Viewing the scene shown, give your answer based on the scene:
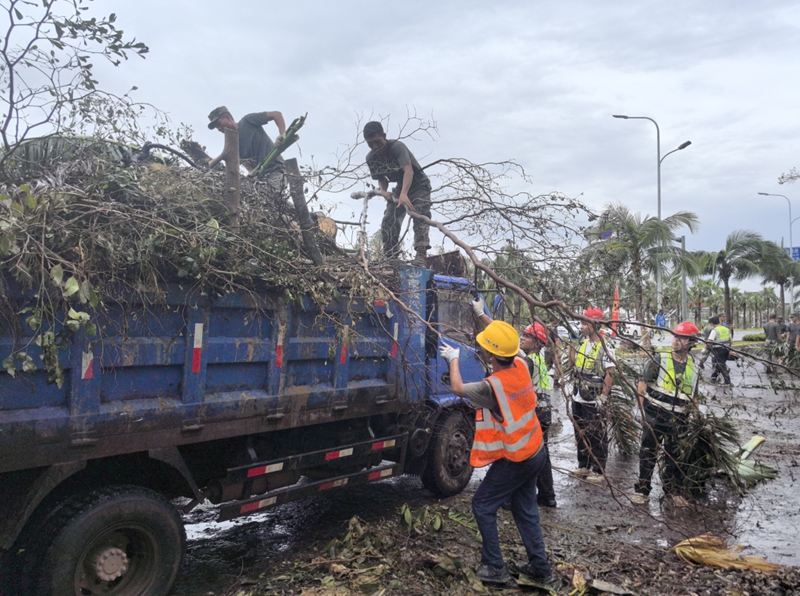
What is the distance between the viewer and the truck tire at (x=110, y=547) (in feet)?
10.2

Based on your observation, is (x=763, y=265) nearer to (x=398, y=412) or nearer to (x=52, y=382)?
(x=398, y=412)

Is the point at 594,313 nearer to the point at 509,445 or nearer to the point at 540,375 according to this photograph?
the point at 540,375

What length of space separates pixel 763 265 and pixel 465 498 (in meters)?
27.7

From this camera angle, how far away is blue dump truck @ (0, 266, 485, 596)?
3092 millimetres

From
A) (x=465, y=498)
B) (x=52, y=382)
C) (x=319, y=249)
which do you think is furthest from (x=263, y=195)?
(x=465, y=498)

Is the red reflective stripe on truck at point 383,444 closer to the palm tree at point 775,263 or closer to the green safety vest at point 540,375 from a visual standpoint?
the green safety vest at point 540,375

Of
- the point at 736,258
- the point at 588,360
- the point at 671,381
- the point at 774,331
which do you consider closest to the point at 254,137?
the point at 588,360

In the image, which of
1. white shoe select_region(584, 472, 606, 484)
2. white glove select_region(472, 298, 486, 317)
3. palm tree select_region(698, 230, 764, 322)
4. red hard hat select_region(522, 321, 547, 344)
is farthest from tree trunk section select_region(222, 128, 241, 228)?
palm tree select_region(698, 230, 764, 322)

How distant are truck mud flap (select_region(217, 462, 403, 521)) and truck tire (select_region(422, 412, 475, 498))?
0.45 metres

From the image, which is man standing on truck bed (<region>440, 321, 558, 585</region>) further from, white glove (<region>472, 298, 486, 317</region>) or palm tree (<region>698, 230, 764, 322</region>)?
palm tree (<region>698, 230, 764, 322</region>)

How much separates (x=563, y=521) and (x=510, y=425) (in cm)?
195

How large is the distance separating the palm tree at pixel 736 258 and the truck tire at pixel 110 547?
27824 mm

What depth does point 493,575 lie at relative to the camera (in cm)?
396

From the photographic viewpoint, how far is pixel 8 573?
3207 millimetres
